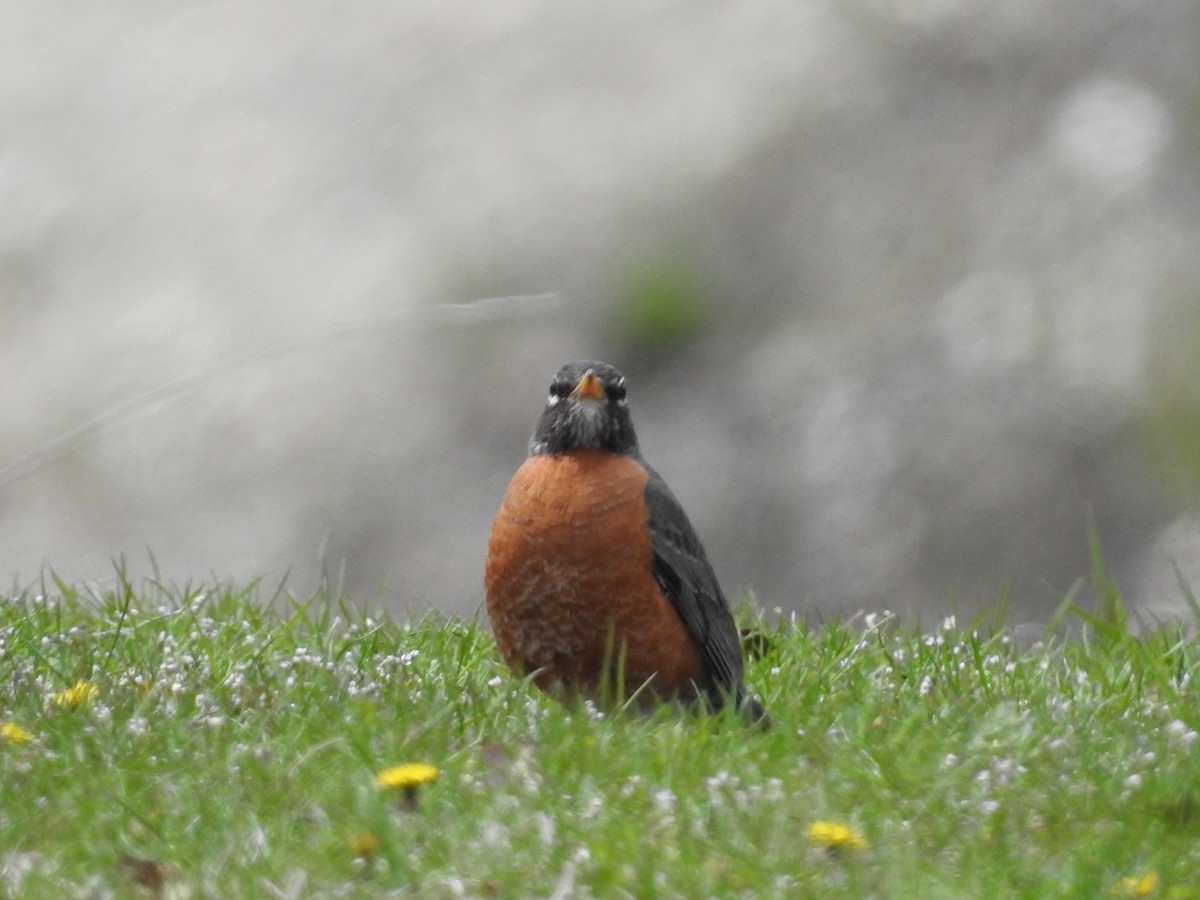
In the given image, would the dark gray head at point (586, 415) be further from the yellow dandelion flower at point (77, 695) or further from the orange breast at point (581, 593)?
the yellow dandelion flower at point (77, 695)

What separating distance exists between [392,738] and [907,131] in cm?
568

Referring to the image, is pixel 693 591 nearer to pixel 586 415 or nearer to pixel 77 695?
pixel 586 415

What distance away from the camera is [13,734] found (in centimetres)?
420

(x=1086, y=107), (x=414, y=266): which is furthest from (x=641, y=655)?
(x=1086, y=107)

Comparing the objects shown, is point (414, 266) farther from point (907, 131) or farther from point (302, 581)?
point (907, 131)

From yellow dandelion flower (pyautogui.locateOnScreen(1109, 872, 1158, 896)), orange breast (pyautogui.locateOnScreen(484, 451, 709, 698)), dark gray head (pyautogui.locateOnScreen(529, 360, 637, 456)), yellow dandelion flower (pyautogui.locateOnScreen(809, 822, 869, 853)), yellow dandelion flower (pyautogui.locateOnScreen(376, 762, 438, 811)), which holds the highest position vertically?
dark gray head (pyautogui.locateOnScreen(529, 360, 637, 456))

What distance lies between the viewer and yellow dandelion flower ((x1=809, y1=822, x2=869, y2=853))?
3.64 metres

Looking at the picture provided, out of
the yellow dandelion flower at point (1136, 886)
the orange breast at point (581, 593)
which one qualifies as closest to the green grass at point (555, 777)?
the yellow dandelion flower at point (1136, 886)

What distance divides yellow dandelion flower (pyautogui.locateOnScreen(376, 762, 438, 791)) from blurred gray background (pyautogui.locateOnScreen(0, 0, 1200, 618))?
343 centimetres

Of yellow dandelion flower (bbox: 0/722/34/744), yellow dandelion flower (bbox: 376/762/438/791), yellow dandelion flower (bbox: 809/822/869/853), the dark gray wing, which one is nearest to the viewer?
yellow dandelion flower (bbox: 809/822/869/853)

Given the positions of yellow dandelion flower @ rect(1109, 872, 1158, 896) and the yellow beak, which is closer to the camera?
yellow dandelion flower @ rect(1109, 872, 1158, 896)

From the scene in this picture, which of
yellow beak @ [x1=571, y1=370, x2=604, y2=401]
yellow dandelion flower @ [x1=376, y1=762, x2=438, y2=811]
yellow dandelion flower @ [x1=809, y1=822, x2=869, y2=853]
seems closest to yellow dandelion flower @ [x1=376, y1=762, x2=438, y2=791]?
Result: yellow dandelion flower @ [x1=376, y1=762, x2=438, y2=811]

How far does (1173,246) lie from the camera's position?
856 centimetres

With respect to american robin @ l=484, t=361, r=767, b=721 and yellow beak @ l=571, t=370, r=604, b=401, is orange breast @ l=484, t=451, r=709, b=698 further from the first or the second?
yellow beak @ l=571, t=370, r=604, b=401
